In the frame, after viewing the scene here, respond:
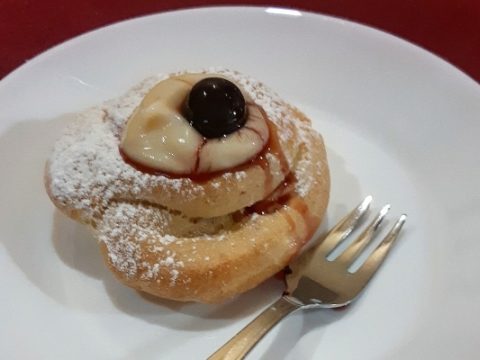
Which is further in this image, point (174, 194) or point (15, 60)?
point (15, 60)

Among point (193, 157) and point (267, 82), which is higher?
point (267, 82)

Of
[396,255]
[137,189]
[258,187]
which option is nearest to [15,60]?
[137,189]

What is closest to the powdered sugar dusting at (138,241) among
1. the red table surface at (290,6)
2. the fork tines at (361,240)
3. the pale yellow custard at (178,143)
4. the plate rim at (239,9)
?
the pale yellow custard at (178,143)

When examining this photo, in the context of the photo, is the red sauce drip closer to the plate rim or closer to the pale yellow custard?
the pale yellow custard

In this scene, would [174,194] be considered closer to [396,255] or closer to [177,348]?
[177,348]

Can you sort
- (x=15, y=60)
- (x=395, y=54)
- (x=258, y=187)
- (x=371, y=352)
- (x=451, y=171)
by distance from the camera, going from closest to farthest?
(x=371, y=352)
(x=258, y=187)
(x=451, y=171)
(x=395, y=54)
(x=15, y=60)

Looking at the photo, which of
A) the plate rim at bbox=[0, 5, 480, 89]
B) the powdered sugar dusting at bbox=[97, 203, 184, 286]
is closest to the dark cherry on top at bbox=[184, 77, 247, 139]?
the powdered sugar dusting at bbox=[97, 203, 184, 286]
